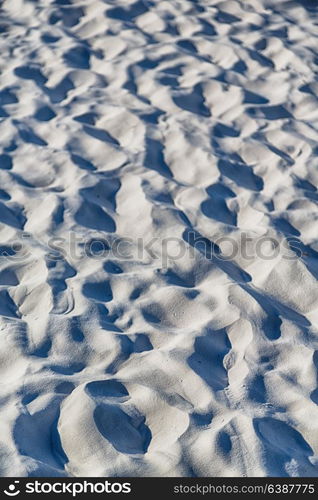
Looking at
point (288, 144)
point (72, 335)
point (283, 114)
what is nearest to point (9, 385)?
point (72, 335)

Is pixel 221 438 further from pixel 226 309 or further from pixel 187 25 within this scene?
pixel 187 25

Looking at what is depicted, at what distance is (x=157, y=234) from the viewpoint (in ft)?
11.3

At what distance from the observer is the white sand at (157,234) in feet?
8.05

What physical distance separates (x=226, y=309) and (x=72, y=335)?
65 cm

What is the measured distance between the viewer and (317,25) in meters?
5.55

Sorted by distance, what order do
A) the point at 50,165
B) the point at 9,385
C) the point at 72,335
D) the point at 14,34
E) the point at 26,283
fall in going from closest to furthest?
1. the point at 9,385
2. the point at 72,335
3. the point at 26,283
4. the point at 50,165
5. the point at 14,34

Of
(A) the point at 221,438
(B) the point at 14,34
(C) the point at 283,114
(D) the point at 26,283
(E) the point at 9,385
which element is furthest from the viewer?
(B) the point at 14,34

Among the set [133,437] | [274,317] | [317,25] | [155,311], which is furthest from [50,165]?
[317,25]

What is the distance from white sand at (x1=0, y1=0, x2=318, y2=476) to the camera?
2.45 m

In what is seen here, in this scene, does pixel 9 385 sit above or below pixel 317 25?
below

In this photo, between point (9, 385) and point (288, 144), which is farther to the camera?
point (288, 144)
